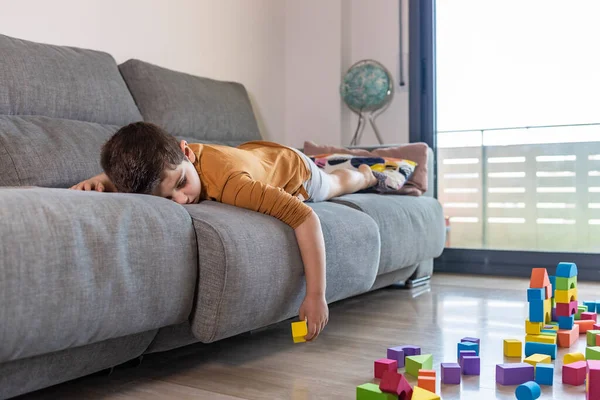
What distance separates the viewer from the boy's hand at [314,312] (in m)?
1.60

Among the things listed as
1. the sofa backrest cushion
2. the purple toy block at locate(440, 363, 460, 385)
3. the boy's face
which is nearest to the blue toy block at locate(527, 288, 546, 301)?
the purple toy block at locate(440, 363, 460, 385)

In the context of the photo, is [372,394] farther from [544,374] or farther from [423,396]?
[544,374]

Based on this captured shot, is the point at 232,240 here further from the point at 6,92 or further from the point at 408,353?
the point at 6,92

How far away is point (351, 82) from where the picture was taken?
3854 millimetres

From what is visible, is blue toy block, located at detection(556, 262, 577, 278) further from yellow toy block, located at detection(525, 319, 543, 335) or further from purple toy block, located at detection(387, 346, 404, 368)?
purple toy block, located at detection(387, 346, 404, 368)

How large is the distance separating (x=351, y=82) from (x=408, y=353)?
2501mm

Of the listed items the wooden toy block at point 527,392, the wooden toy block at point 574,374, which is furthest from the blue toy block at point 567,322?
the wooden toy block at point 527,392

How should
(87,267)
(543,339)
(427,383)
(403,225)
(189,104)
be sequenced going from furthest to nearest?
(189,104) < (403,225) < (543,339) < (427,383) < (87,267)

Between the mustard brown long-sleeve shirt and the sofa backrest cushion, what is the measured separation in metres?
0.68

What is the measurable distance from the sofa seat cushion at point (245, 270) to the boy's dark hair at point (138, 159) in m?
0.13

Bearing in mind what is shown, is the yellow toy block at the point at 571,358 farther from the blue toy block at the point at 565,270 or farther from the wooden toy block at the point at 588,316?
the wooden toy block at the point at 588,316

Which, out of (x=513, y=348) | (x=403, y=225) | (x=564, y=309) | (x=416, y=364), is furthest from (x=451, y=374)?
(x=403, y=225)

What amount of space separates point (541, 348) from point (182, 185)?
100cm

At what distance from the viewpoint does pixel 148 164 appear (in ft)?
5.08
